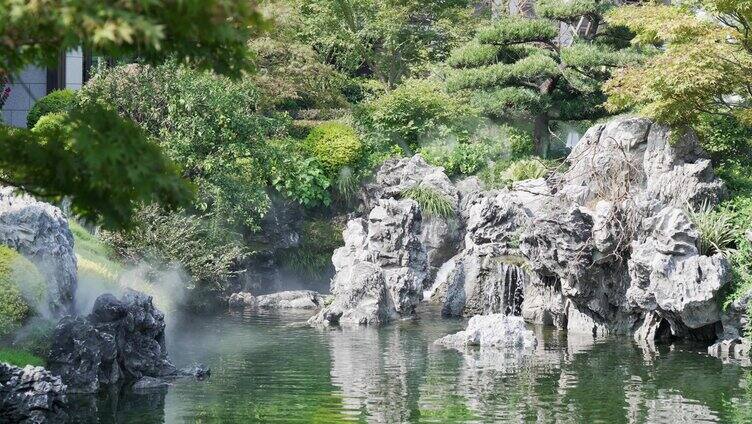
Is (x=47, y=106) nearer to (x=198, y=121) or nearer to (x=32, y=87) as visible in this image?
(x=32, y=87)

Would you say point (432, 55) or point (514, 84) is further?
point (432, 55)

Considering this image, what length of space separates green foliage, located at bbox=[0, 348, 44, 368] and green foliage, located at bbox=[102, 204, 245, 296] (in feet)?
23.4

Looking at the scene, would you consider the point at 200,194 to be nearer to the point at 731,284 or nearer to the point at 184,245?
the point at 184,245

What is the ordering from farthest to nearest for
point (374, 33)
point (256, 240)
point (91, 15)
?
point (374, 33) < point (256, 240) < point (91, 15)

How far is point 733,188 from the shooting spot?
A: 23719mm

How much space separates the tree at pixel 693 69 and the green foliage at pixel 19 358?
1307cm

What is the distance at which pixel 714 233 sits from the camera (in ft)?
69.0

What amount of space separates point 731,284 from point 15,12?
16053 mm

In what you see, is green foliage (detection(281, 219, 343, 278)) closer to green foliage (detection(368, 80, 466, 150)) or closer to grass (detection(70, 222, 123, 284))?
green foliage (detection(368, 80, 466, 150))

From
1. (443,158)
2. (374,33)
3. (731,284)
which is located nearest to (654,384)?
(731,284)

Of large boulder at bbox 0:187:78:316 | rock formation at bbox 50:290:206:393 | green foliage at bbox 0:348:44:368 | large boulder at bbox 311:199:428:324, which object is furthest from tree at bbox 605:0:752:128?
green foliage at bbox 0:348:44:368

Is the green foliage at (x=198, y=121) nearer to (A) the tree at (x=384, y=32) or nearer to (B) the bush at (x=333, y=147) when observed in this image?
(B) the bush at (x=333, y=147)

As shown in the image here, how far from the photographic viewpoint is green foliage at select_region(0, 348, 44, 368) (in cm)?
1513

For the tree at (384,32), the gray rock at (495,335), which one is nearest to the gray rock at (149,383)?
the gray rock at (495,335)
